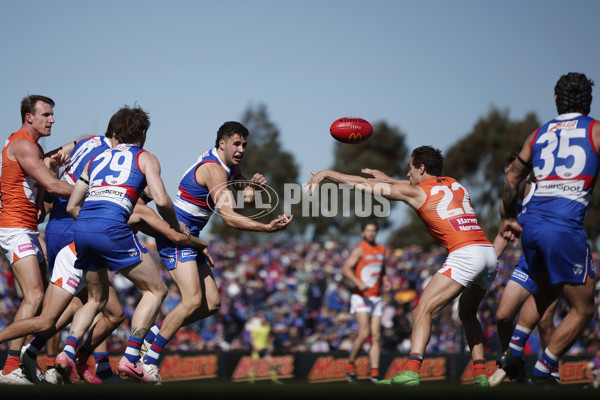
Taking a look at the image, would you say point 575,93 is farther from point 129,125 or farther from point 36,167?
point 36,167

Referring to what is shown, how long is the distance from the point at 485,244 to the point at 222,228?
201 feet

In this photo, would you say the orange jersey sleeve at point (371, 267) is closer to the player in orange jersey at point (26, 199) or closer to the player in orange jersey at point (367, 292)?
the player in orange jersey at point (367, 292)

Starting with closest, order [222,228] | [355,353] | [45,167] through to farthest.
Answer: [45,167] < [355,353] < [222,228]

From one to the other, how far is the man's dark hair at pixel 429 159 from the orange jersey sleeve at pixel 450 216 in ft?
1.06

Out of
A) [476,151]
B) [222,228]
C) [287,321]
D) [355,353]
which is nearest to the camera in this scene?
[355,353]

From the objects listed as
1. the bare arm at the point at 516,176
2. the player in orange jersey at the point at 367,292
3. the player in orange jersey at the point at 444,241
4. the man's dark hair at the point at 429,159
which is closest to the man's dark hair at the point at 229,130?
the player in orange jersey at the point at 444,241

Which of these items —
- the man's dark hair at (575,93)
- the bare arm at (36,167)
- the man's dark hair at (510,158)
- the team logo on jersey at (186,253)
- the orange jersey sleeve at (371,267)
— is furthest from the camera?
the orange jersey sleeve at (371,267)

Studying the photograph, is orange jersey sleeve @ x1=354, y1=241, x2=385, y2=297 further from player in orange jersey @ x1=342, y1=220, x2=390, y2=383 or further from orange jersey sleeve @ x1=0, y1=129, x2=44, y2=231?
orange jersey sleeve @ x1=0, y1=129, x2=44, y2=231

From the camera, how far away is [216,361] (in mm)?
15812

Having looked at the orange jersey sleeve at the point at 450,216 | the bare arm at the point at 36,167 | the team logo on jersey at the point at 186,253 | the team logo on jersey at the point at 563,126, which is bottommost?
the team logo on jersey at the point at 186,253

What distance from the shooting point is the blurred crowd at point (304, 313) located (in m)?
18.7

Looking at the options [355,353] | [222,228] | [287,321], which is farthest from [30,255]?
[222,228]

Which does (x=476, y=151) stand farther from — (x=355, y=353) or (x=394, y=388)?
(x=394, y=388)

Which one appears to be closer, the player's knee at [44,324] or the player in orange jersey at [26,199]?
the player's knee at [44,324]
